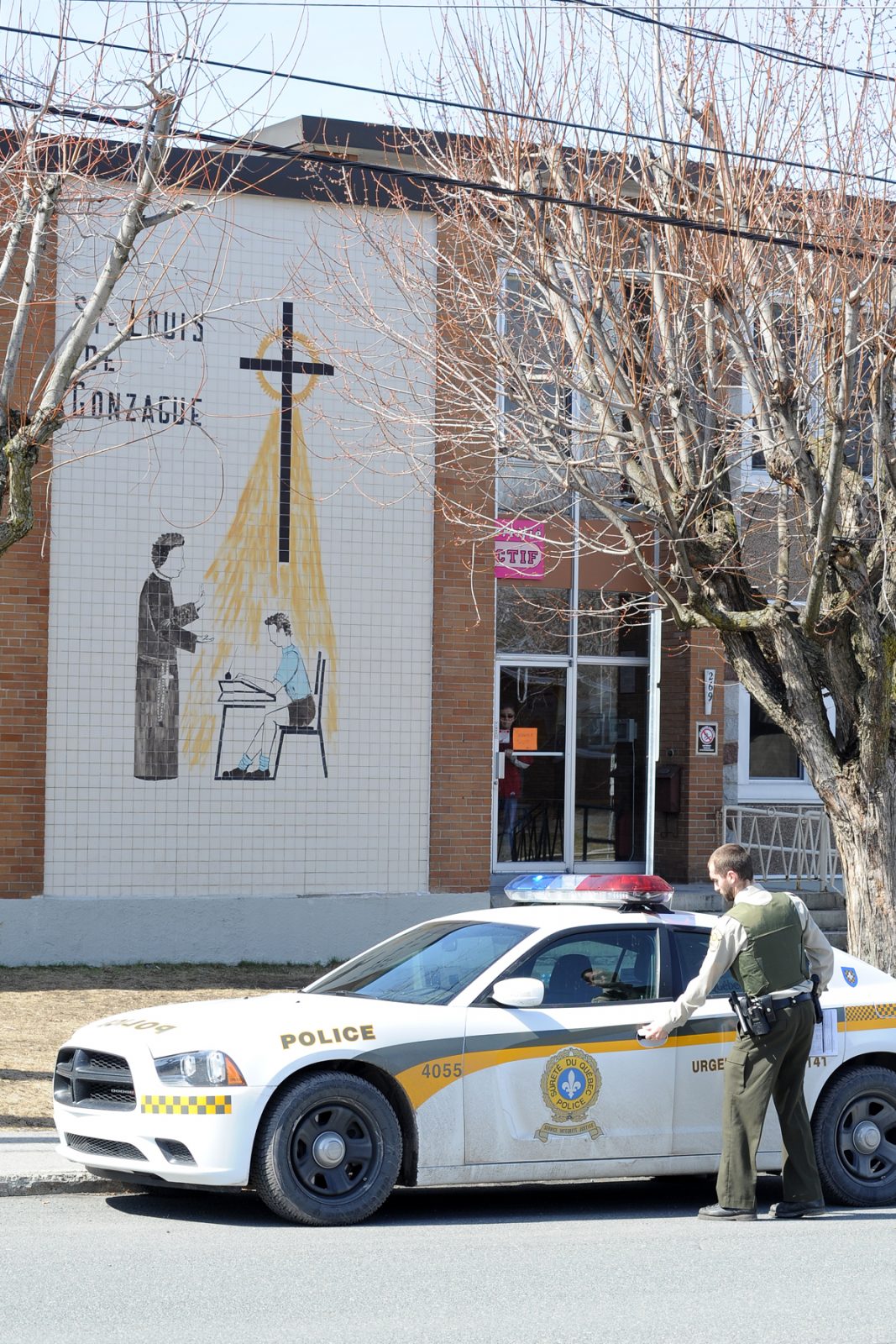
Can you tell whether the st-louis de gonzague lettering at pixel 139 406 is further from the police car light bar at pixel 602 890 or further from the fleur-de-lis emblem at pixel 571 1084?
the fleur-de-lis emblem at pixel 571 1084

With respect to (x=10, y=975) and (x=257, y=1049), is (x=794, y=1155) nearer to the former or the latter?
(x=257, y=1049)

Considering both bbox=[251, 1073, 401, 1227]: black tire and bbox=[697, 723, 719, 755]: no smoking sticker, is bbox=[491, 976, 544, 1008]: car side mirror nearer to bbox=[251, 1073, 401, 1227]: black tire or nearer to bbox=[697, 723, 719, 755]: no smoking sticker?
bbox=[251, 1073, 401, 1227]: black tire

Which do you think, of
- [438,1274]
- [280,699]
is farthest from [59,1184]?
[280,699]

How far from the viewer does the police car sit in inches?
268

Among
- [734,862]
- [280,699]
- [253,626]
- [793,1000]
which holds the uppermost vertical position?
[253,626]

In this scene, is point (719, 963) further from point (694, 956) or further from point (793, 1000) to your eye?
point (694, 956)

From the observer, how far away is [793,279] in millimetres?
10766

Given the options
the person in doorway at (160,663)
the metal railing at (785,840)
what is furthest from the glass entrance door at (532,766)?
the person in doorway at (160,663)

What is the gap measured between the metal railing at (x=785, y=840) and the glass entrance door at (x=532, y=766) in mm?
1775

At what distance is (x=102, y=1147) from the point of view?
7.04 m

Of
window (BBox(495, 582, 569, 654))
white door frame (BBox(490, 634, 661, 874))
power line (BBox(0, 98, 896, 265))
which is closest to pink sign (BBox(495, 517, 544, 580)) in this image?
window (BBox(495, 582, 569, 654))

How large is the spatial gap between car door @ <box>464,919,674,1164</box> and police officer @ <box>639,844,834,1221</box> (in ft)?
0.69

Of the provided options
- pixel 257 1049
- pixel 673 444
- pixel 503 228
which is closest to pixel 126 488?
pixel 503 228

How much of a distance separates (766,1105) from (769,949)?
71cm
